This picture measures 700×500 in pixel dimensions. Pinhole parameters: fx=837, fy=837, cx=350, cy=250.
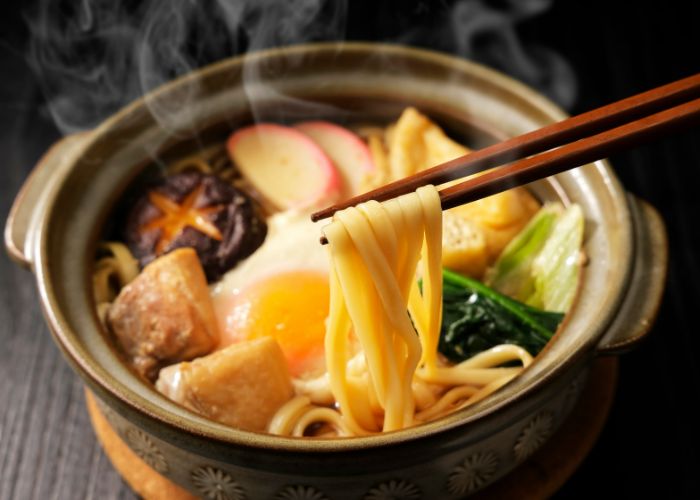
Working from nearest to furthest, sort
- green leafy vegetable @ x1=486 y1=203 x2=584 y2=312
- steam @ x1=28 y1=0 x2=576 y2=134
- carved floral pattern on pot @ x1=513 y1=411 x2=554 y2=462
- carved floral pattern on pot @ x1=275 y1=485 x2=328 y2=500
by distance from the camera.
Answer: carved floral pattern on pot @ x1=275 y1=485 x2=328 y2=500, carved floral pattern on pot @ x1=513 y1=411 x2=554 y2=462, green leafy vegetable @ x1=486 y1=203 x2=584 y2=312, steam @ x1=28 y1=0 x2=576 y2=134

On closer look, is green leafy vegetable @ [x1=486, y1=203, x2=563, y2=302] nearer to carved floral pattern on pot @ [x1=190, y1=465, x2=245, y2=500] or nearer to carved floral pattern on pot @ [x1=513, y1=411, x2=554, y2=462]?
carved floral pattern on pot @ [x1=513, y1=411, x2=554, y2=462]

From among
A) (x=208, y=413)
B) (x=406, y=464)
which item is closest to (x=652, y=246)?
(x=406, y=464)

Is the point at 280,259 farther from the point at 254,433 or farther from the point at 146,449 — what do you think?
the point at 254,433

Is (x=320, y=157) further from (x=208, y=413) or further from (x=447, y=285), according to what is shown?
(x=208, y=413)

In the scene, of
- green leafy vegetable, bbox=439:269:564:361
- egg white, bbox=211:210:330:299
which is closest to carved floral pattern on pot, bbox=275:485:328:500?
green leafy vegetable, bbox=439:269:564:361

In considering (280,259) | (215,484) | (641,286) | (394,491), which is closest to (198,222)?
(280,259)

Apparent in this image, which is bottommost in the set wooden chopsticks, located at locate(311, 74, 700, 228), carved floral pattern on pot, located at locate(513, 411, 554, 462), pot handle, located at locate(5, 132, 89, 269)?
pot handle, located at locate(5, 132, 89, 269)

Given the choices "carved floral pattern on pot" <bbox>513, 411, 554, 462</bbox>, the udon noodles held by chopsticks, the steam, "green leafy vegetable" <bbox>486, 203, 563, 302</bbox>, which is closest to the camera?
the udon noodles held by chopsticks
